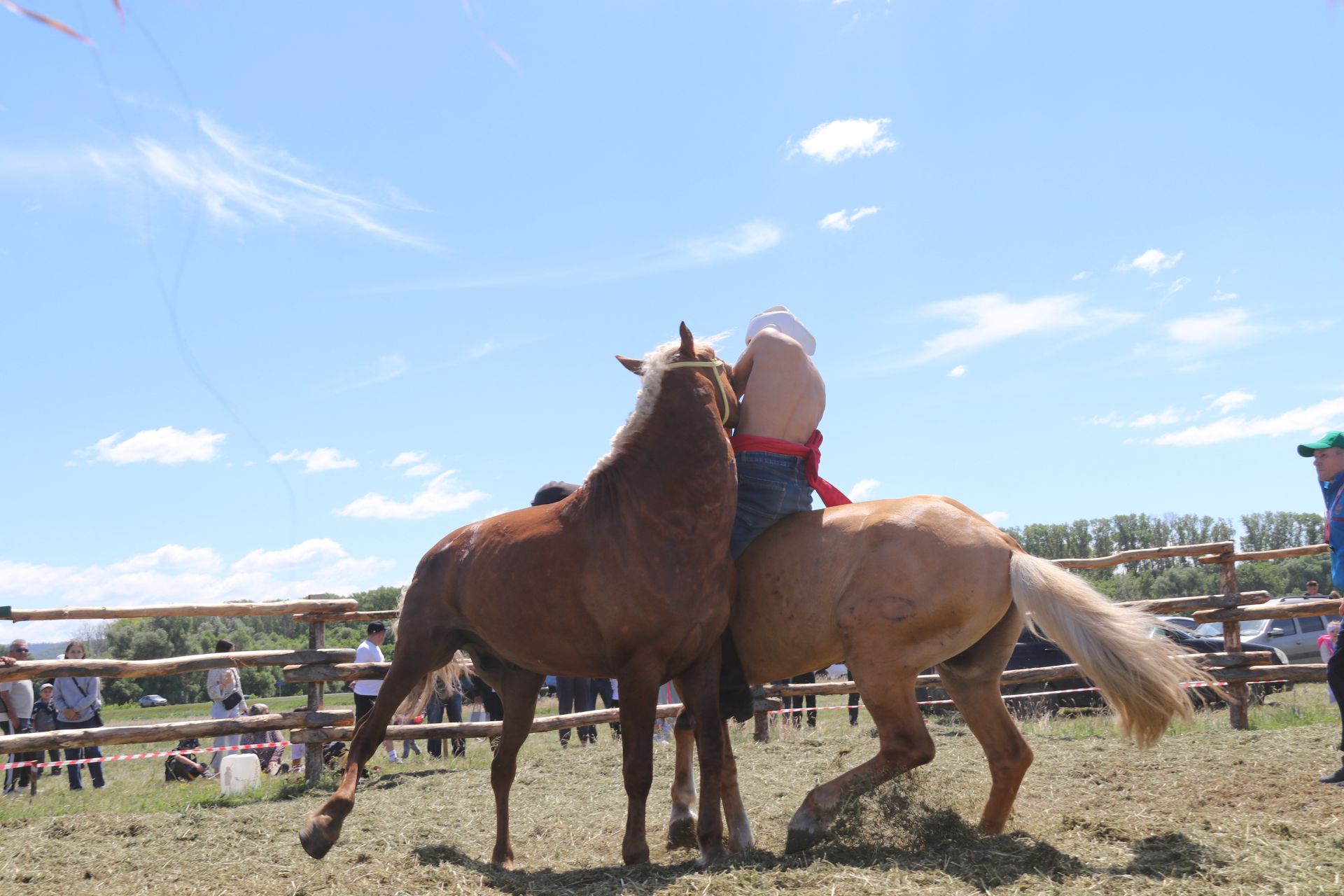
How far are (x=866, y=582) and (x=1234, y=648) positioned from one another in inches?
310

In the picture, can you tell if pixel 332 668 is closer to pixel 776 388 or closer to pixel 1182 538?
pixel 776 388

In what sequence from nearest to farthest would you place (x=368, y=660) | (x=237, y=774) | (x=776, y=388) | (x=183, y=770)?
1. (x=776, y=388)
2. (x=237, y=774)
3. (x=368, y=660)
4. (x=183, y=770)

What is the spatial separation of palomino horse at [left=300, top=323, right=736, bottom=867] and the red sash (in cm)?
22

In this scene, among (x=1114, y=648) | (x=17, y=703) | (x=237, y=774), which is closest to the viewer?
(x=1114, y=648)

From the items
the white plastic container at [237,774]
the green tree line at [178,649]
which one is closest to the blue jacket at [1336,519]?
the white plastic container at [237,774]

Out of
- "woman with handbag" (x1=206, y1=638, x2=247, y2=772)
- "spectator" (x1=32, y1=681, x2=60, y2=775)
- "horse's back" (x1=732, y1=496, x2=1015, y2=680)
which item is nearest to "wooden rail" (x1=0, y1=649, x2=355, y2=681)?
"woman with handbag" (x1=206, y1=638, x2=247, y2=772)

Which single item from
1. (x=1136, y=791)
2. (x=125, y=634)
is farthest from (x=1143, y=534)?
(x=1136, y=791)

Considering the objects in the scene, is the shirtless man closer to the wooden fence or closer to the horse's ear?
the horse's ear

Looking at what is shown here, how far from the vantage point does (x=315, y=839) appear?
4199mm

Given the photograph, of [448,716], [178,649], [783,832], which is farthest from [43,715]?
[178,649]

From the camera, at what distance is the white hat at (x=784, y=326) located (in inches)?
205

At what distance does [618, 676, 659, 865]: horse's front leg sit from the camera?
13.5 feet

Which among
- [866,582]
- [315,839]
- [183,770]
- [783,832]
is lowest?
[183,770]

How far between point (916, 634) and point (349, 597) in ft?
22.0
